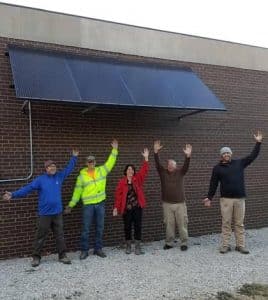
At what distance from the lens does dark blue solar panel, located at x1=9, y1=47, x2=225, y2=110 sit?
26.7 ft

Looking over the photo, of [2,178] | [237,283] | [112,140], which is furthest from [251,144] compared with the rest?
[2,178]

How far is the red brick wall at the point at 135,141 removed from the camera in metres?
8.43

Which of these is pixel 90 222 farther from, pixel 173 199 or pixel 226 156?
pixel 226 156

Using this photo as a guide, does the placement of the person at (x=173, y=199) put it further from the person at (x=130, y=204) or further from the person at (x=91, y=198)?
the person at (x=91, y=198)

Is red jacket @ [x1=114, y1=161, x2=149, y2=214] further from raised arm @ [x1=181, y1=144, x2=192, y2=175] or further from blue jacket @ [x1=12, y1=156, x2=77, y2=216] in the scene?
blue jacket @ [x1=12, y1=156, x2=77, y2=216]

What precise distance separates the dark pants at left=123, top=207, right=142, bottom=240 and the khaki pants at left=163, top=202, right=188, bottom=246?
26.8 inches

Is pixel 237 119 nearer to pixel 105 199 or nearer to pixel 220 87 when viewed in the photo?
pixel 220 87

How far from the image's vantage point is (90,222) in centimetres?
838

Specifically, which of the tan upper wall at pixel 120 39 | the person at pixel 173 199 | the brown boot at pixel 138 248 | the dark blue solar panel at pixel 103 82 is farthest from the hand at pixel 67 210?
the tan upper wall at pixel 120 39

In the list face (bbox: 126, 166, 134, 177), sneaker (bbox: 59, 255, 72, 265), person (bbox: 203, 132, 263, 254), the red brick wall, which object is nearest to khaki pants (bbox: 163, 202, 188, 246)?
person (bbox: 203, 132, 263, 254)

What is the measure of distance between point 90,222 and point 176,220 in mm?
1708

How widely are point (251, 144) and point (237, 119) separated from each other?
0.75m

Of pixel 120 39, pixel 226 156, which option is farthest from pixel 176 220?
pixel 120 39

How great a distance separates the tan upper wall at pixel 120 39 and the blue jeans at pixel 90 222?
3.15 m
